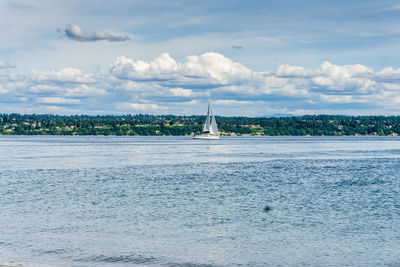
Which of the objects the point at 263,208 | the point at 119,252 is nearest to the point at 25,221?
the point at 119,252

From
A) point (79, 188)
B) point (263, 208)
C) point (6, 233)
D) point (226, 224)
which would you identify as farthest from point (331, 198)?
point (6, 233)

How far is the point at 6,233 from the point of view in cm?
3291

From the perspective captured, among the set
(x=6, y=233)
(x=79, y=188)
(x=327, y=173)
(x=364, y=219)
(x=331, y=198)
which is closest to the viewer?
(x=6, y=233)

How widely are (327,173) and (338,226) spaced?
43.1 metres

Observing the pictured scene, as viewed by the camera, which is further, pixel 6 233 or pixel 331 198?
pixel 331 198

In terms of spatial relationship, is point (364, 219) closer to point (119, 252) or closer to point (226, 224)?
point (226, 224)

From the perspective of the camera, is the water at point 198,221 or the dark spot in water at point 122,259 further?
the water at point 198,221

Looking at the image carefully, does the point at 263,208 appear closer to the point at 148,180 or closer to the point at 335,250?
the point at 335,250

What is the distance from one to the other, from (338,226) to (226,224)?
8040 millimetres

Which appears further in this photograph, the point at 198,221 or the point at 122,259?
the point at 198,221

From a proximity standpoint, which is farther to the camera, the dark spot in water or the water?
the water

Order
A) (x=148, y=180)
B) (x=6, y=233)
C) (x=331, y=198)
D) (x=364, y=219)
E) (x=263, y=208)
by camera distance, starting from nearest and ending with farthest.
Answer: (x=6, y=233), (x=364, y=219), (x=263, y=208), (x=331, y=198), (x=148, y=180)

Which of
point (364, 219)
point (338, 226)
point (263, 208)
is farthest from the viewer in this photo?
point (263, 208)

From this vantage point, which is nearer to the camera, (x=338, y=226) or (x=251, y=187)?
(x=338, y=226)
